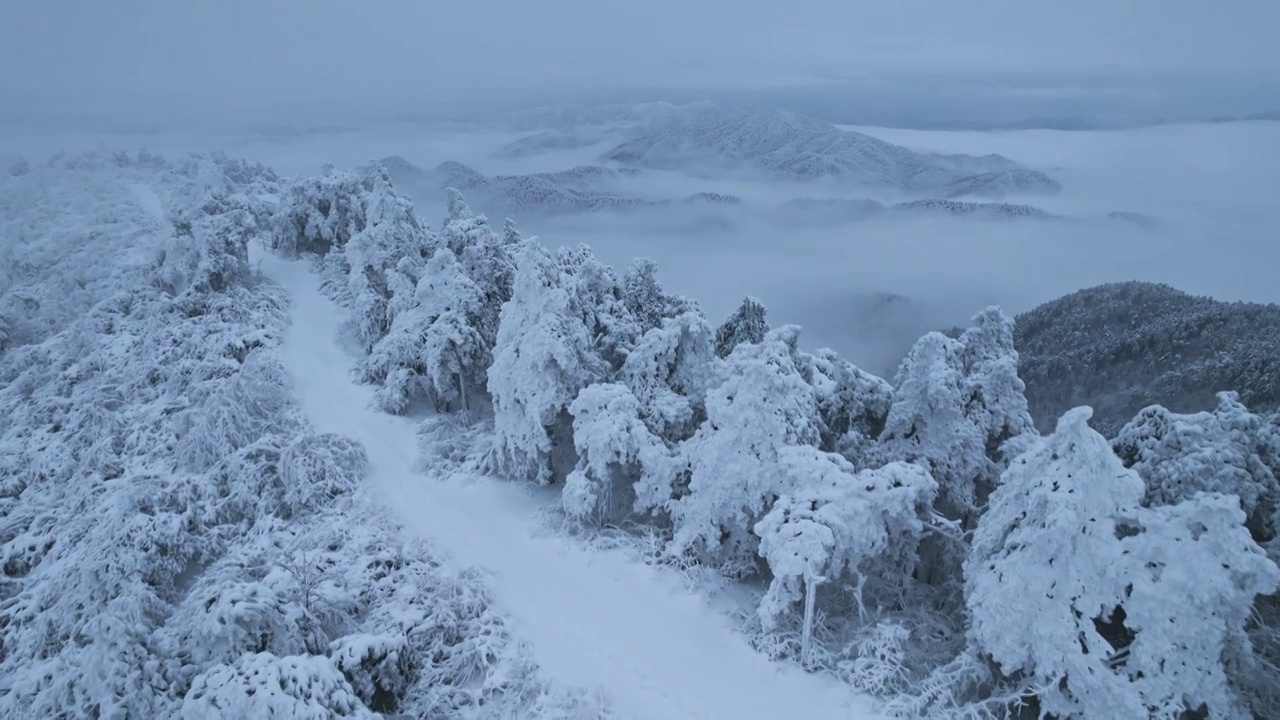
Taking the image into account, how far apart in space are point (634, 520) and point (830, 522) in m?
8.42

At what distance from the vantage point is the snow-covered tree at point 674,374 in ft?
74.2

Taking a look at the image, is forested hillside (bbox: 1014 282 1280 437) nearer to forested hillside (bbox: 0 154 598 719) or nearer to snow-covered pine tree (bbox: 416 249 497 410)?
snow-covered pine tree (bbox: 416 249 497 410)

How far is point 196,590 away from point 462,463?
31.7 feet

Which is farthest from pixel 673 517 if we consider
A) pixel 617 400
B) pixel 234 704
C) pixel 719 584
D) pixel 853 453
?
pixel 234 704

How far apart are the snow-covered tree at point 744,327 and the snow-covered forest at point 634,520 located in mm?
157

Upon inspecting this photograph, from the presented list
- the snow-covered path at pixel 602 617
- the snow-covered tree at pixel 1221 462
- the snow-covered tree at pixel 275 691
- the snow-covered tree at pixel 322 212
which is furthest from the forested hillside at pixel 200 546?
the snow-covered tree at pixel 1221 462

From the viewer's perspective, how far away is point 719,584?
63.2ft

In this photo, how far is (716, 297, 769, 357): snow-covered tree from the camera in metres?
26.7

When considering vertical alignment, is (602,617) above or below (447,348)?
below

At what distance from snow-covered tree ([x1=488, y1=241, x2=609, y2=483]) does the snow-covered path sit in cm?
186

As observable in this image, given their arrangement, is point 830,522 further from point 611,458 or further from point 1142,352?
point 1142,352

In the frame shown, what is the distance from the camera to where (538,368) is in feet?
75.6

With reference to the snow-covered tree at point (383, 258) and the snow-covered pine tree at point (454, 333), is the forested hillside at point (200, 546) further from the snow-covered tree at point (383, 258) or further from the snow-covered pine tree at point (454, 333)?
the snow-covered tree at point (383, 258)

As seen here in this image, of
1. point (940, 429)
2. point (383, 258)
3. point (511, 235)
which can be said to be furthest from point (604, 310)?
point (383, 258)
